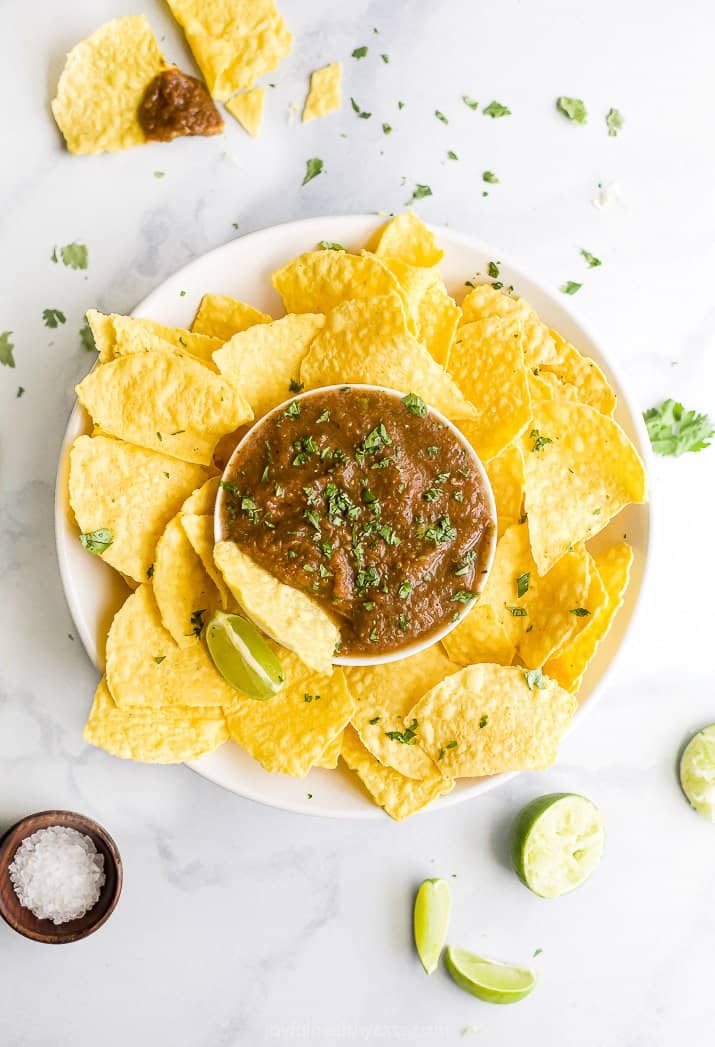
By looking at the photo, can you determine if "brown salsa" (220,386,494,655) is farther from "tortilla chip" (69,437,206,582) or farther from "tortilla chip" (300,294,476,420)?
"tortilla chip" (69,437,206,582)

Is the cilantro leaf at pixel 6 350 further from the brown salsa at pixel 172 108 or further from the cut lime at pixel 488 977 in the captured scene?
the cut lime at pixel 488 977

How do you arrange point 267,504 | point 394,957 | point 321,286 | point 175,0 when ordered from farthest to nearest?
point 394,957, point 175,0, point 321,286, point 267,504

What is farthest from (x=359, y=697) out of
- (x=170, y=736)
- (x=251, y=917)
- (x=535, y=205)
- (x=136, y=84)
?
(x=136, y=84)

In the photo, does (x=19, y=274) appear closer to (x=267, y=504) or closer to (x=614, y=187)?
(x=267, y=504)

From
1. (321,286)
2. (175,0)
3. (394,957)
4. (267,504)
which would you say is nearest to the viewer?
(267,504)

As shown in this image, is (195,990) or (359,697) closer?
(359,697)

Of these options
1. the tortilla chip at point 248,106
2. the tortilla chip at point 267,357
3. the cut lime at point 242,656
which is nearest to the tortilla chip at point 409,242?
the tortilla chip at point 267,357

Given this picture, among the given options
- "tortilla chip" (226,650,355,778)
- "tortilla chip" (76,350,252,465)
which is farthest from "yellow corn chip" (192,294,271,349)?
"tortilla chip" (226,650,355,778)

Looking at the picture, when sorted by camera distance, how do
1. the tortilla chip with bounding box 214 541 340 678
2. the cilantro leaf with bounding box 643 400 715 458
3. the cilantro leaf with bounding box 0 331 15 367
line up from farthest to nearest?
1. the cilantro leaf with bounding box 643 400 715 458
2. the cilantro leaf with bounding box 0 331 15 367
3. the tortilla chip with bounding box 214 541 340 678
